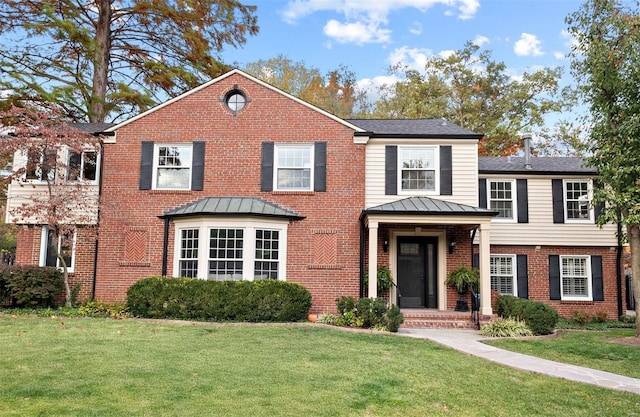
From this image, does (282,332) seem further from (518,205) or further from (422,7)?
(422,7)

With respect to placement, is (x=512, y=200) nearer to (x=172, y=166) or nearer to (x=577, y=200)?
(x=577, y=200)

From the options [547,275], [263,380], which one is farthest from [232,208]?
[547,275]

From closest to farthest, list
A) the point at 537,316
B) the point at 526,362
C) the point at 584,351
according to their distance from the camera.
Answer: the point at 526,362, the point at 584,351, the point at 537,316

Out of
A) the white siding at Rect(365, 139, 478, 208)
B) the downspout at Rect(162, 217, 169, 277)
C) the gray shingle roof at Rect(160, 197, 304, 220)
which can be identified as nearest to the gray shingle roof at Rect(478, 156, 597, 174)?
the white siding at Rect(365, 139, 478, 208)

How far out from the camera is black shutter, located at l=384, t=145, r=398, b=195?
14.2 m

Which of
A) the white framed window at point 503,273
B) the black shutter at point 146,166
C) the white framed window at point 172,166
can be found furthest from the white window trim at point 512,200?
the black shutter at point 146,166

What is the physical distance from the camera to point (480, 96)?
2909cm

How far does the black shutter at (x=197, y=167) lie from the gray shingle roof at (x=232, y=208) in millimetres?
495

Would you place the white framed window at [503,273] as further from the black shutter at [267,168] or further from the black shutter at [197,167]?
the black shutter at [197,167]

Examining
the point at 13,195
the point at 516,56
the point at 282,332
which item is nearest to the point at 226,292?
the point at 282,332

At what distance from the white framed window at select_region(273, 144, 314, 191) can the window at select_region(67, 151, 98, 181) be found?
5.67 meters

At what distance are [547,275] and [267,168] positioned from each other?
9909 mm

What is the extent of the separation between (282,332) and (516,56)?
74.9 feet

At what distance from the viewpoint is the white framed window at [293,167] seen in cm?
1424
